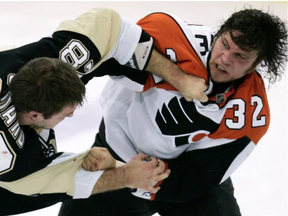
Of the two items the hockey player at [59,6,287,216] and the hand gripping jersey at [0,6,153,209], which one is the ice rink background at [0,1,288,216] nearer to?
the hand gripping jersey at [0,6,153,209]

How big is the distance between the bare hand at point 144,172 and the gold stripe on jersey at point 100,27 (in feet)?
1.10

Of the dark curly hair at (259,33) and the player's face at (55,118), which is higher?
the dark curly hair at (259,33)

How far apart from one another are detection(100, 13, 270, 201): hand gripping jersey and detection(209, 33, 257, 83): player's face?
0.03 meters

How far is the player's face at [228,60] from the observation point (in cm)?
163

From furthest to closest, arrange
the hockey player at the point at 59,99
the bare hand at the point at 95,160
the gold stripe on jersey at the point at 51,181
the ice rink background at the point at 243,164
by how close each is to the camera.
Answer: the ice rink background at the point at 243,164 → the bare hand at the point at 95,160 → the gold stripe on jersey at the point at 51,181 → the hockey player at the point at 59,99

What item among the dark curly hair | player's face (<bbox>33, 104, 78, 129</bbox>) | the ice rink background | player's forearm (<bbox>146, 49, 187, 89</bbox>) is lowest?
the ice rink background

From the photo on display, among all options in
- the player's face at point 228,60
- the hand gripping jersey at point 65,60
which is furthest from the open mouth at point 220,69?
the hand gripping jersey at point 65,60

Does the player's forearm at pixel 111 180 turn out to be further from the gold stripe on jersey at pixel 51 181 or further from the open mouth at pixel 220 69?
the open mouth at pixel 220 69

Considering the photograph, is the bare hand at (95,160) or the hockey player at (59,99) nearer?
the hockey player at (59,99)

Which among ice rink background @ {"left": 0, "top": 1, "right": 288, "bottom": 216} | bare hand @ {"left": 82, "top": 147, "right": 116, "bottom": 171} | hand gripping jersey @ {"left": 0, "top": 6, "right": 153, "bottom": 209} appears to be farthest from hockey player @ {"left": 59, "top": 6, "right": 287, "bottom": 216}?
ice rink background @ {"left": 0, "top": 1, "right": 288, "bottom": 216}

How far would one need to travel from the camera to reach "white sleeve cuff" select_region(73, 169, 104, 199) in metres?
1.56

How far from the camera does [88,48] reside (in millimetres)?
1513

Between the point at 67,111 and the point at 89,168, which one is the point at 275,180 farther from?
the point at 67,111

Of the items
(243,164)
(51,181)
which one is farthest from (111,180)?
(243,164)
